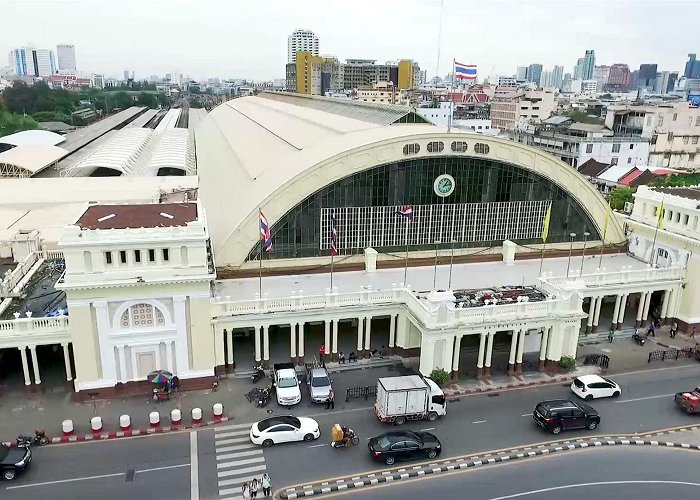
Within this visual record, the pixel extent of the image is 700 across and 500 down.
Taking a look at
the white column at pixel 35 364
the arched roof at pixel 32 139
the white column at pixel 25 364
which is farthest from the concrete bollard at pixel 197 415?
the arched roof at pixel 32 139

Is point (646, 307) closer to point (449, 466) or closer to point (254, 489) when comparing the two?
point (449, 466)

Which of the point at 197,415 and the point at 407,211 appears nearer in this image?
the point at 197,415

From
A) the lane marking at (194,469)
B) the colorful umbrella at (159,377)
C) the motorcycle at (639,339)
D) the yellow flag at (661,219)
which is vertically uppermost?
the yellow flag at (661,219)

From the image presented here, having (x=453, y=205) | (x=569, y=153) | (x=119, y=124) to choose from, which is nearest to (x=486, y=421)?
(x=453, y=205)

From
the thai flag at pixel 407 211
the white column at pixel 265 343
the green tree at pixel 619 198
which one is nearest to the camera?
the white column at pixel 265 343

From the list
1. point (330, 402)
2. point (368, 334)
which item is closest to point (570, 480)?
point (330, 402)

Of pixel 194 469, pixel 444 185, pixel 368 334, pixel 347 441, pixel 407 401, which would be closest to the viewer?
pixel 194 469

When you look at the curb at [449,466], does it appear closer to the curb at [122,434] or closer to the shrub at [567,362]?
the curb at [122,434]
